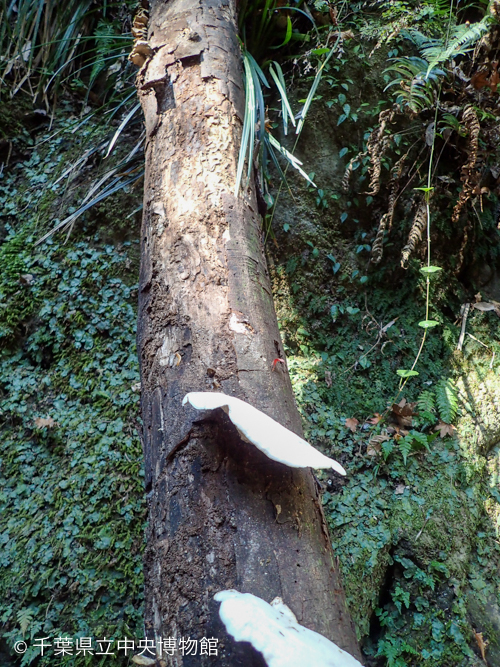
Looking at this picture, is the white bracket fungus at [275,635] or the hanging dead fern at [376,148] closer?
the white bracket fungus at [275,635]

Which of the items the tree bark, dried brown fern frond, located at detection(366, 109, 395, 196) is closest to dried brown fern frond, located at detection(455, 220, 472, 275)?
dried brown fern frond, located at detection(366, 109, 395, 196)

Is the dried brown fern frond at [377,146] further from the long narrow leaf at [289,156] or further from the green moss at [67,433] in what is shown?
the green moss at [67,433]

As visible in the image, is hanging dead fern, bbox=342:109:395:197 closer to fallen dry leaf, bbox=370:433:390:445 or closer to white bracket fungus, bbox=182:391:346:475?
fallen dry leaf, bbox=370:433:390:445

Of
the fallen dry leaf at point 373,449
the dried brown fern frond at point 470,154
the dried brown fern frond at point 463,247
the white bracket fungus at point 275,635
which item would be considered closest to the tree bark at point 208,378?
the white bracket fungus at point 275,635

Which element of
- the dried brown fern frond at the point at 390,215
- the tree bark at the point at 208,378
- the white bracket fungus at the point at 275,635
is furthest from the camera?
the dried brown fern frond at the point at 390,215

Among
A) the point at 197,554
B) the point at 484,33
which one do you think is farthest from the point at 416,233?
the point at 197,554

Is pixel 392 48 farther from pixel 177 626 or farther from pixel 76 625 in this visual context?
pixel 76 625

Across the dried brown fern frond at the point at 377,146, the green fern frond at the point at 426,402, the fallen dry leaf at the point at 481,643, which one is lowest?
the fallen dry leaf at the point at 481,643

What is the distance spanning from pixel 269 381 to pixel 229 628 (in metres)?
0.62

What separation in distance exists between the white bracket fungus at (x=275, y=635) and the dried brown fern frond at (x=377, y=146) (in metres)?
2.17

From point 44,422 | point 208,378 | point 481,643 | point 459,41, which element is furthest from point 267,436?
point 459,41

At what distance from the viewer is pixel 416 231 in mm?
2443

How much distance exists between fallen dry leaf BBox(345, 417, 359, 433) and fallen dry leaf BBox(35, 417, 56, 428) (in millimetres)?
1634

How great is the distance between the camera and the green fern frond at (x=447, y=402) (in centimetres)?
234
